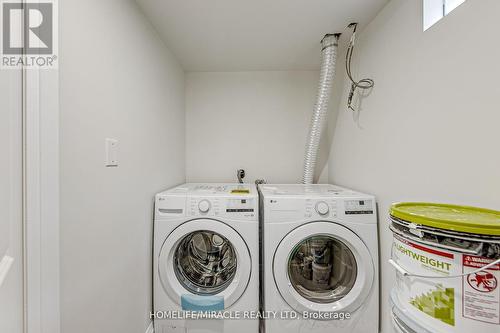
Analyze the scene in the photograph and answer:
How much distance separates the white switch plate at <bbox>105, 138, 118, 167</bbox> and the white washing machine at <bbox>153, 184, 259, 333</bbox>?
1.37 feet

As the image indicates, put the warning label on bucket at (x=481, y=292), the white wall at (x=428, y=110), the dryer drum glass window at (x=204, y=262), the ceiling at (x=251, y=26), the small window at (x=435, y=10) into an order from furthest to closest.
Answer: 1. the dryer drum glass window at (x=204, y=262)
2. the ceiling at (x=251, y=26)
3. the small window at (x=435, y=10)
4. the white wall at (x=428, y=110)
5. the warning label on bucket at (x=481, y=292)

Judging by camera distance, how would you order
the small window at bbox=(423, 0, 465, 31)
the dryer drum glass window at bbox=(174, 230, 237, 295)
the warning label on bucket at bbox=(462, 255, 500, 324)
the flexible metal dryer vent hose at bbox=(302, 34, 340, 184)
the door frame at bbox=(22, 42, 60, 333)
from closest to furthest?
the warning label on bucket at bbox=(462, 255, 500, 324) → the door frame at bbox=(22, 42, 60, 333) → the small window at bbox=(423, 0, 465, 31) → the dryer drum glass window at bbox=(174, 230, 237, 295) → the flexible metal dryer vent hose at bbox=(302, 34, 340, 184)

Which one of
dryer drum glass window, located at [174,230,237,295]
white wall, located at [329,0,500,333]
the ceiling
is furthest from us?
dryer drum glass window, located at [174,230,237,295]

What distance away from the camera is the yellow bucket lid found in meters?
0.49

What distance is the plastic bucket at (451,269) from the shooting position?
1.57ft

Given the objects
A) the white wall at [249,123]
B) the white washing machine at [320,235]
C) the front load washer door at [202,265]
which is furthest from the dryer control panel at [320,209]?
the white wall at [249,123]

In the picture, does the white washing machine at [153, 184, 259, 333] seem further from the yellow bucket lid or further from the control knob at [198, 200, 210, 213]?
the yellow bucket lid

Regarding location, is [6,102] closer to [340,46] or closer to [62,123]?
[62,123]

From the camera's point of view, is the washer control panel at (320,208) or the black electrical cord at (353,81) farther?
the black electrical cord at (353,81)

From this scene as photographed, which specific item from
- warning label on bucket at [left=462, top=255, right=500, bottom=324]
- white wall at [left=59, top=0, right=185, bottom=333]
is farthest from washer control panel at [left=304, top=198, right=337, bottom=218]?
white wall at [left=59, top=0, right=185, bottom=333]

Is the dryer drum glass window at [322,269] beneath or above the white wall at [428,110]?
beneath

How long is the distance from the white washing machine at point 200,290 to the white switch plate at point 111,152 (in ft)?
1.37

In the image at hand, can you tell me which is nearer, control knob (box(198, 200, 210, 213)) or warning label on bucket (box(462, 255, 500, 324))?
warning label on bucket (box(462, 255, 500, 324))

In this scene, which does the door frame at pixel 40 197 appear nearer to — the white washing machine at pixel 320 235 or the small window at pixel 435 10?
the white washing machine at pixel 320 235
